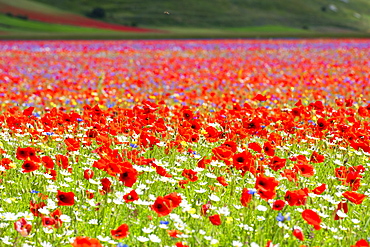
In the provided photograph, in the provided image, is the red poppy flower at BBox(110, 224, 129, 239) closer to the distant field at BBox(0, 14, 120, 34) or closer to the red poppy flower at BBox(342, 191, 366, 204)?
the red poppy flower at BBox(342, 191, 366, 204)

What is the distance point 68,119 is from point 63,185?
3.91 ft

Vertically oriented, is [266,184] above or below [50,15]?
A: above

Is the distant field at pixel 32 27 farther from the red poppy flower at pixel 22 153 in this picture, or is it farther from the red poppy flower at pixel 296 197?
the red poppy flower at pixel 296 197

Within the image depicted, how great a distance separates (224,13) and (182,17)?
319 inches

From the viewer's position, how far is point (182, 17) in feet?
256

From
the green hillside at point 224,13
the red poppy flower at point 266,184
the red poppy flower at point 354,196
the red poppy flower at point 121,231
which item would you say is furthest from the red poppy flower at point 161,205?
the green hillside at point 224,13

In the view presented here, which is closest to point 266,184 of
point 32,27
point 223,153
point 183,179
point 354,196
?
point 354,196

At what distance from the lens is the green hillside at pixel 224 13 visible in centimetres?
7700

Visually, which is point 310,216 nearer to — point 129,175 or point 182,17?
point 129,175

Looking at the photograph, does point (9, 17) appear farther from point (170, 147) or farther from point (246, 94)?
point (170, 147)

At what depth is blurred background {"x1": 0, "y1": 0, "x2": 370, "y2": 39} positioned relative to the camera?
225 feet

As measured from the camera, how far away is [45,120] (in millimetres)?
5945

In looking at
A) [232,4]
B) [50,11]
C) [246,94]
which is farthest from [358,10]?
[246,94]

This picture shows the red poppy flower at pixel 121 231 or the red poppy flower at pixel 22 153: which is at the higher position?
the red poppy flower at pixel 22 153
